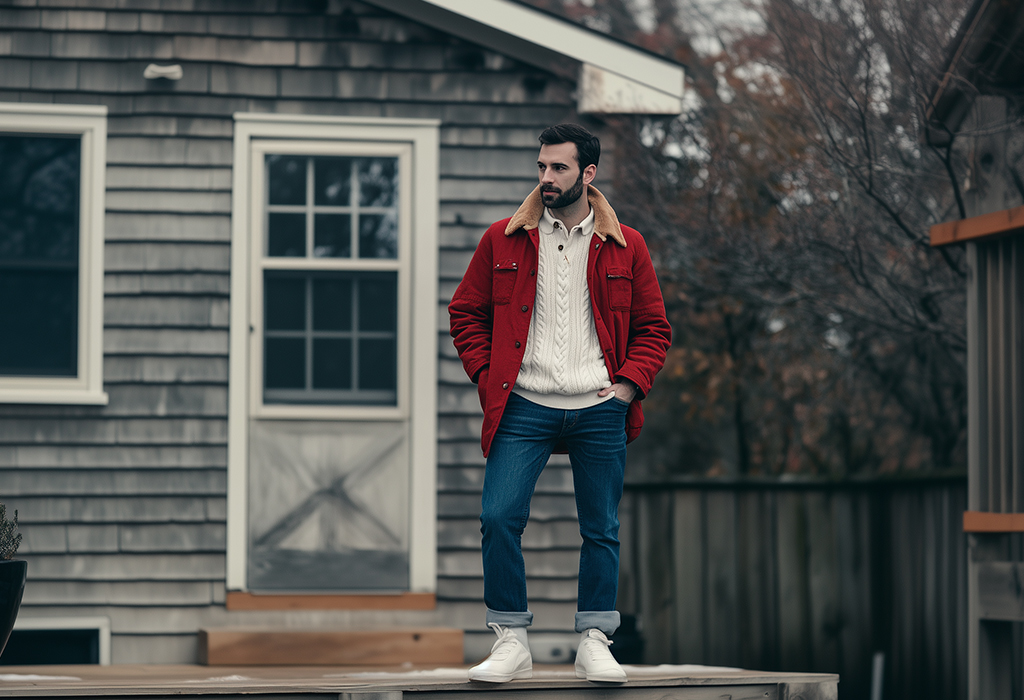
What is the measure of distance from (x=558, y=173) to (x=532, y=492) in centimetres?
97

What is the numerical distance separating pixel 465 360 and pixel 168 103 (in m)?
2.96

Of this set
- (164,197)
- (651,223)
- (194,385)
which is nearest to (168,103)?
(164,197)

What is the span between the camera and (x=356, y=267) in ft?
19.1

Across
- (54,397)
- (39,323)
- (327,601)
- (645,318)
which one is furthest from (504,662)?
(39,323)

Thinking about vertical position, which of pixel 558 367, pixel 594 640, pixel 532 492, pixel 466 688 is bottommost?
pixel 466 688

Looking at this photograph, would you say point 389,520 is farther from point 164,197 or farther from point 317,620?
point 164,197

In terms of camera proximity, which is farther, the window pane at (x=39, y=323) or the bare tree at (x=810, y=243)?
the bare tree at (x=810, y=243)

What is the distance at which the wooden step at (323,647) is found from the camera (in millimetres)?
5379

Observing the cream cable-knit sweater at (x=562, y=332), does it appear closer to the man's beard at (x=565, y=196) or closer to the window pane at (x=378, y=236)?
the man's beard at (x=565, y=196)

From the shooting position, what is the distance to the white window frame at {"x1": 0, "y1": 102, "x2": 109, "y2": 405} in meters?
5.65

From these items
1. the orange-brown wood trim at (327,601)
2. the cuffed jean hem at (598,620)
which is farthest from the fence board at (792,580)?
the cuffed jean hem at (598,620)

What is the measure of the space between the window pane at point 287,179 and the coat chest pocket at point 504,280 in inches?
99.4

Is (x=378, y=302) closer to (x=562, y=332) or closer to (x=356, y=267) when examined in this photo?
(x=356, y=267)

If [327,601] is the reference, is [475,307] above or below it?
above
